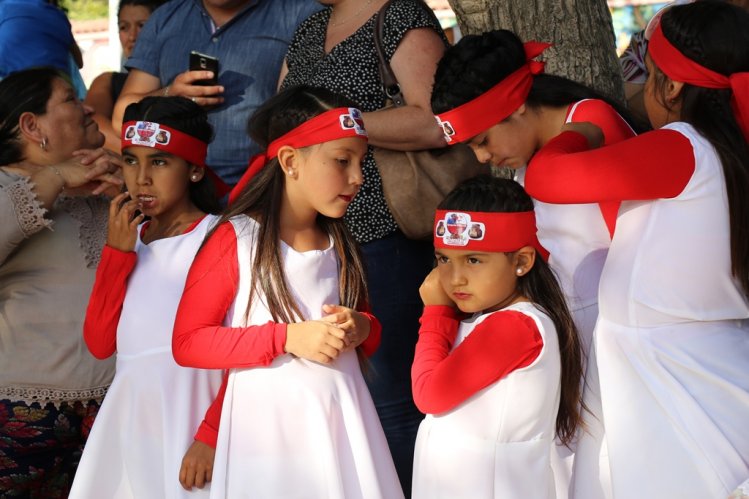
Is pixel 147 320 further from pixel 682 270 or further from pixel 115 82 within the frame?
pixel 115 82

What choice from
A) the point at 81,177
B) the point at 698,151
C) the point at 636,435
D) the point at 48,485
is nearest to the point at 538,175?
the point at 698,151

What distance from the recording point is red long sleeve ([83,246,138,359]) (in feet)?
11.3

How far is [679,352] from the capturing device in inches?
110

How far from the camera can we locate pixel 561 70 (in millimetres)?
4227

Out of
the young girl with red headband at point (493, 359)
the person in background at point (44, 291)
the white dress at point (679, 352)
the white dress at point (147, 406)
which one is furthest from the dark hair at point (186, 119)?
the white dress at point (679, 352)

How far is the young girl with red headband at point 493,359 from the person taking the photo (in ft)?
9.61

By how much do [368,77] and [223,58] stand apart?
34.2 inches

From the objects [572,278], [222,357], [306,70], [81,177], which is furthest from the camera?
[306,70]

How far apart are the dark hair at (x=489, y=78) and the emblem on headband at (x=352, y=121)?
0.26 metres

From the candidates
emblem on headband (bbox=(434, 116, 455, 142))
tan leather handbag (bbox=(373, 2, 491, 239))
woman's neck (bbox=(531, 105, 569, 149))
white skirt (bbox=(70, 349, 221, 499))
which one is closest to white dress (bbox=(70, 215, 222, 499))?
white skirt (bbox=(70, 349, 221, 499))

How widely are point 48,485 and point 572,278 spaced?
212 cm

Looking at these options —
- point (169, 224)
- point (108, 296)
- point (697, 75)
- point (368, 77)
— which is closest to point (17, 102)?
point (169, 224)

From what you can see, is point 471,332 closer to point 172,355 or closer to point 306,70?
point 172,355

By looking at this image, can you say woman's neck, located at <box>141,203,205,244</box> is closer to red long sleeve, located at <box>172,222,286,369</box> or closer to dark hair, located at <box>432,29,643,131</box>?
red long sleeve, located at <box>172,222,286,369</box>
